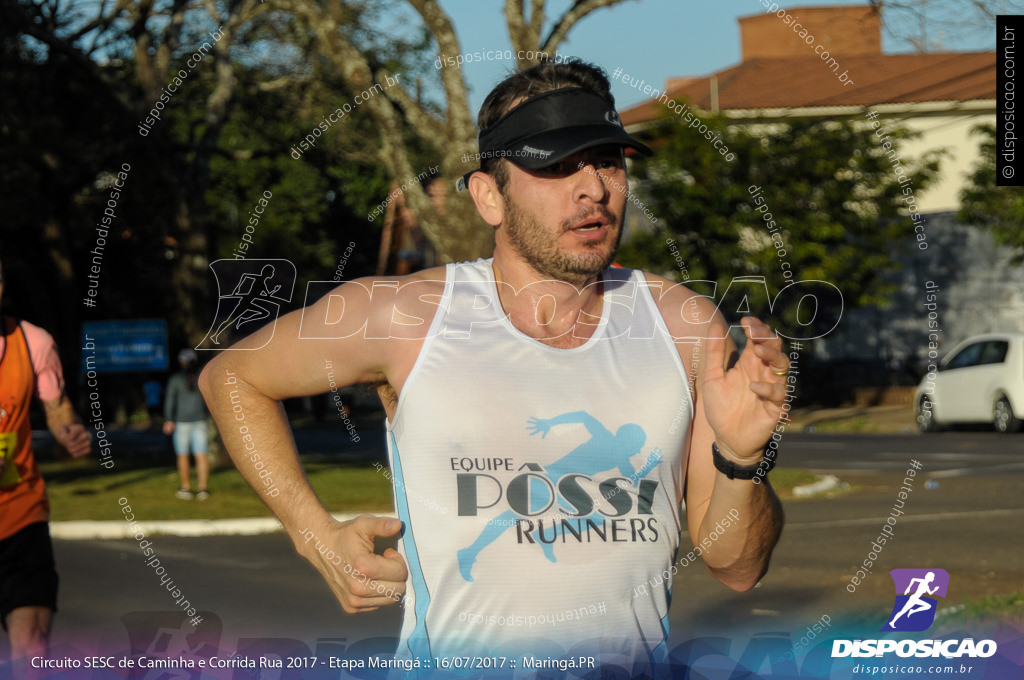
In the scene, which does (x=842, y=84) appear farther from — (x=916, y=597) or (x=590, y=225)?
(x=590, y=225)

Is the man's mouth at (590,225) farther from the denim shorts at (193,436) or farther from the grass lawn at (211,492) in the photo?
the denim shorts at (193,436)

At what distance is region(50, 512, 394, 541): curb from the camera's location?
1293cm

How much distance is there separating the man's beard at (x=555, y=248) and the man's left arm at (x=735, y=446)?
0.30 m

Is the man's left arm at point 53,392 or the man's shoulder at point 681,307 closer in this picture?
the man's shoulder at point 681,307

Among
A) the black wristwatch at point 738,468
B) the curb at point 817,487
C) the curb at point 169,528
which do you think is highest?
the black wristwatch at point 738,468

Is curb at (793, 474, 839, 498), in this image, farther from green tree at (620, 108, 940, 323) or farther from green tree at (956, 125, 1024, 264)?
green tree at (956, 125, 1024, 264)

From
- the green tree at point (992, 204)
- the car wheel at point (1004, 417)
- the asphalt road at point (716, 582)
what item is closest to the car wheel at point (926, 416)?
the car wheel at point (1004, 417)

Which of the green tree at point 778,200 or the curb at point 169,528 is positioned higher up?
the green tree at point 778,200

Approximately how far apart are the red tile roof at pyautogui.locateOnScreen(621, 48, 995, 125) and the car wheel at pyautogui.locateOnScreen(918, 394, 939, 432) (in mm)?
11846

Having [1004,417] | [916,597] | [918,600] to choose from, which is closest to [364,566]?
[918,600]

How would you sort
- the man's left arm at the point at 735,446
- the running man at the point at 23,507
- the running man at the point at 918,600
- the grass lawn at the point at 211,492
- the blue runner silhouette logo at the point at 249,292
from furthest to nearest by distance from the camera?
the grass lawn at the point at 211,492 → the running man at the point at 918,600 → the running man at the point at 23,507 → the blue runner silhouette logo at the point at 249,292 → the man's left arm at the point at 735,446

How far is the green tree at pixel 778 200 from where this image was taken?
2392 centimetres

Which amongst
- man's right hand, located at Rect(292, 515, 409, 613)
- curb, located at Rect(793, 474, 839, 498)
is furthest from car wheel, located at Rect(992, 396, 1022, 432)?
man's right hand, located at Rect(292, 515, 409, 613)

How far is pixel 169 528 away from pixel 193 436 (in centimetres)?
229
